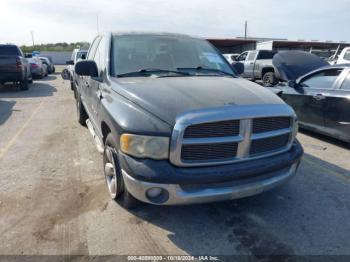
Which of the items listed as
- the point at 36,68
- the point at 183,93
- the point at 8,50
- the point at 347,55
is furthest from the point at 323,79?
the point at 36,68

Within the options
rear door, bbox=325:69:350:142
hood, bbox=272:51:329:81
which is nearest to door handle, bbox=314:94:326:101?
rear door, bbox=325:69:350:142

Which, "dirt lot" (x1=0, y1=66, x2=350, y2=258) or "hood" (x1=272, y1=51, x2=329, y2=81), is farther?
"hood" (x1=272, y1=51, x2=329, y2=81)

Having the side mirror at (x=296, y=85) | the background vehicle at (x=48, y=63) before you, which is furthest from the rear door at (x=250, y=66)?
the background vehicle at (x=48, y=63)

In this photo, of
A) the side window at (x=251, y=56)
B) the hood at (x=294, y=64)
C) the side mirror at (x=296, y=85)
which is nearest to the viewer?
the side mirror at (x=296, y=85)

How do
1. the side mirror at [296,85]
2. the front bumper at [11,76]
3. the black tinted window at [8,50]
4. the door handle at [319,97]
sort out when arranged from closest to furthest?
1. the door handle at [319,97]
2. the side mirror at [296,85]
3. the front bumper at [11,76]
4. the black tinted window at [8,50]

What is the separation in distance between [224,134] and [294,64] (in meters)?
5.67

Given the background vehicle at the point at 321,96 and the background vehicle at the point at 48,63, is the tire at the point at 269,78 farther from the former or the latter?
the background vehicle at the point at 48,63

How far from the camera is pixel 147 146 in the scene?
111 inches

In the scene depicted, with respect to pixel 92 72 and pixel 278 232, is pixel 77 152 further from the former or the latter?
pixel 278 232

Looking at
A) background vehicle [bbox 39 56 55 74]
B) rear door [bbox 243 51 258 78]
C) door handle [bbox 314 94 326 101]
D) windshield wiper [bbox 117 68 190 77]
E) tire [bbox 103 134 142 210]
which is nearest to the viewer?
tire [bbox 103 134 142 210]

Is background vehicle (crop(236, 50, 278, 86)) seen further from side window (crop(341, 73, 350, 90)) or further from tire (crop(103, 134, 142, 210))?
tire (crop(103, 134, 142, 210))

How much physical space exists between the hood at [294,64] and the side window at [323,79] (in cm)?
78

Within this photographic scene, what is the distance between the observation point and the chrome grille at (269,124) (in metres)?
3.03

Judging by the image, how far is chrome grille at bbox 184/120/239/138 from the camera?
110 inches
